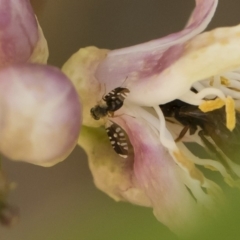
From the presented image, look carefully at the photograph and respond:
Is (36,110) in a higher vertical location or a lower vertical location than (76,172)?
higher

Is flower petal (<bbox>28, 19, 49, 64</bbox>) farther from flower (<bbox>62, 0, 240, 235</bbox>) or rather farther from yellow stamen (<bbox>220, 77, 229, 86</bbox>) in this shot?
yellow stamen (<bbox>220, 77, 229, 86</bbox>)

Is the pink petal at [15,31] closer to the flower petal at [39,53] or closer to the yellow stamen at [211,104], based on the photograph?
the flower petal at [39,53]

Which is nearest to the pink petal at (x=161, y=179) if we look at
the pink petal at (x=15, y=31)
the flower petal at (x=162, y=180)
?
the flower petal at (x=162, y=180)

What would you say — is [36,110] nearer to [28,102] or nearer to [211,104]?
[28,102]

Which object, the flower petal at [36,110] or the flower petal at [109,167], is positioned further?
the flower petal at [109,167]

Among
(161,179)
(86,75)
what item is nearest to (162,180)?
(161,179)

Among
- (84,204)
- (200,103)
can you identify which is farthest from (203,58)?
(84,204)
